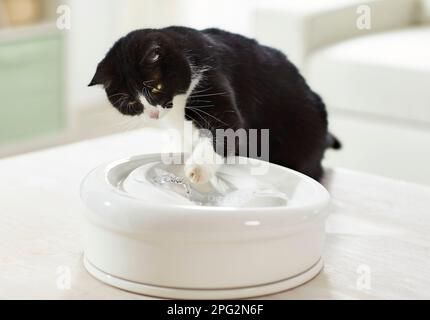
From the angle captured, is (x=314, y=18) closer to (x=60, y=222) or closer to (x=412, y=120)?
(x=412, y=120)

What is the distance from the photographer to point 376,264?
3.53 feet

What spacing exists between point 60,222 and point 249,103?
37 cm

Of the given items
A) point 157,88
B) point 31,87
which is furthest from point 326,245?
point 31,87

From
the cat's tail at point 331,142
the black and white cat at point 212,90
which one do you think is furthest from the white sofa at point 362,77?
the black and white cat at point 212,90

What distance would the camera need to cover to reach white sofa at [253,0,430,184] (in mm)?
2141

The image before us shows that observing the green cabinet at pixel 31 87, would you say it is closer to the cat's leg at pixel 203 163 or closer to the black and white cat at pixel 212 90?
the black and white cat at pixel 212 90

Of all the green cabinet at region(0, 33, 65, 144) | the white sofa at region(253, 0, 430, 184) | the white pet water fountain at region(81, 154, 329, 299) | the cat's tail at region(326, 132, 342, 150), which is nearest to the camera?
the white pet water fountain at region(81, 154, 329, 299)

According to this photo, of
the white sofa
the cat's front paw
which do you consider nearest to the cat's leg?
the cat's front paw

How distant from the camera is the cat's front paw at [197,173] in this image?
1.14 meters

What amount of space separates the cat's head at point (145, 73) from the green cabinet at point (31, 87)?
168 centimetres

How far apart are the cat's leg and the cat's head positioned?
0.09 metres

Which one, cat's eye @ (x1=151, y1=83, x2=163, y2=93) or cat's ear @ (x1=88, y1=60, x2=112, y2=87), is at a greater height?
cat's ear @ (x1=88, y1=60, x2=112, y2=87)

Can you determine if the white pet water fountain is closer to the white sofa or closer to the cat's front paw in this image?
the cat's front paw

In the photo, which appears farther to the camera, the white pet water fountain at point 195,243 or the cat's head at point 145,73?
the cat's head at point 145,73
